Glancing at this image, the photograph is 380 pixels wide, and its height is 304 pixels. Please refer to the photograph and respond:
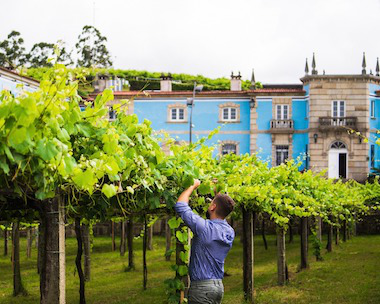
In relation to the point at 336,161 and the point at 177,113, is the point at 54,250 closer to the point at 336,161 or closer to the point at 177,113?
the point at 177,113

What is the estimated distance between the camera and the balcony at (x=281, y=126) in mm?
45878

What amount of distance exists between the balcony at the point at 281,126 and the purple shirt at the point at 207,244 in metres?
39.8

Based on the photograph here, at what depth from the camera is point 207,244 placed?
6.49 m

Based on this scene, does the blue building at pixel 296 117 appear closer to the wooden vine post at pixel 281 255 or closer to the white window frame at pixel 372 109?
the white window frame at pixel 372 109

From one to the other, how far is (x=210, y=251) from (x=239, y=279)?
12.7 metres

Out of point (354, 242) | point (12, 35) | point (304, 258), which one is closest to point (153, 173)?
point (304, 258)

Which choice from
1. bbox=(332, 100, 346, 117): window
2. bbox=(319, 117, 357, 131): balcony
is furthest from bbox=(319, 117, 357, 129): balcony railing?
Answer: bbox=(332, 100, 346, 117): window

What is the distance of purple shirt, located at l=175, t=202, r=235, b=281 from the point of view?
643cm

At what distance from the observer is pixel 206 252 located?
257 inches

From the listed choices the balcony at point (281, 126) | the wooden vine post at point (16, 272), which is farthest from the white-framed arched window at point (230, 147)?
the wooden vine post at point (16, 272)

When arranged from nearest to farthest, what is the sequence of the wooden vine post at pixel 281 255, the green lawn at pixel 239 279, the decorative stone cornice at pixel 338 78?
the green lawn at pixel 239 279
the wooden vine post at pixel 281 255
the decorative stone cornice at pixel 338 78

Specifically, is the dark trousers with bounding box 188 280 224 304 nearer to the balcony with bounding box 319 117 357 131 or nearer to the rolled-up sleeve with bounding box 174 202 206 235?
the rolled-up sleeve with bounding box 174 202 206 235

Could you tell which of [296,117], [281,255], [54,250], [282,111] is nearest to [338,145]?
[296,117]

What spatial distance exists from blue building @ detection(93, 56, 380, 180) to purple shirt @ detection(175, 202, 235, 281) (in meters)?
39.0
